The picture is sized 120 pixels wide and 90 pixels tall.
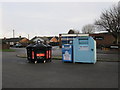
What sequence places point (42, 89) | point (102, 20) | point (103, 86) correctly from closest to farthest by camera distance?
point (42, 89) < point (103, 86) < point (102, 20)

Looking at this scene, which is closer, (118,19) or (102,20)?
(118,19)

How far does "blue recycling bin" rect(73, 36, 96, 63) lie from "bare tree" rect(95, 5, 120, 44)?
2276 centimetres

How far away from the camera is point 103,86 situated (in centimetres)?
491

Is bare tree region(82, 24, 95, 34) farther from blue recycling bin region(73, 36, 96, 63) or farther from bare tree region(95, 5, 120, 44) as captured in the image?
blue recycling bin region(73, 36, 96, 63)

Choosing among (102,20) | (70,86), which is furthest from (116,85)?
(102,20)

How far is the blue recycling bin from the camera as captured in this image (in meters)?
9.96

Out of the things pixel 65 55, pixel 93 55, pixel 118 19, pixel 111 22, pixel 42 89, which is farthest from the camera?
pixel 111 22

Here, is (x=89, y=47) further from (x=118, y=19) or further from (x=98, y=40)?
(x=98, y=40)

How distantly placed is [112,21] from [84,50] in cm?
2481

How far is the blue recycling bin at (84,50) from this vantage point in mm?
9961

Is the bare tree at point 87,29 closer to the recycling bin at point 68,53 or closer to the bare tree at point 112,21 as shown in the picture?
the bare tree at point 112,21

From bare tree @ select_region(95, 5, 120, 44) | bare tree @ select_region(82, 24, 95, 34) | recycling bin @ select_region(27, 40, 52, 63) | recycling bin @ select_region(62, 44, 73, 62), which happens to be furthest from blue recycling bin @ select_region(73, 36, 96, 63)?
bare tree @ select_region(82, 24, 95, 34)

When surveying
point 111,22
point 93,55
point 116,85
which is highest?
point 111,22

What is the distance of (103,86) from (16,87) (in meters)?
2.79
